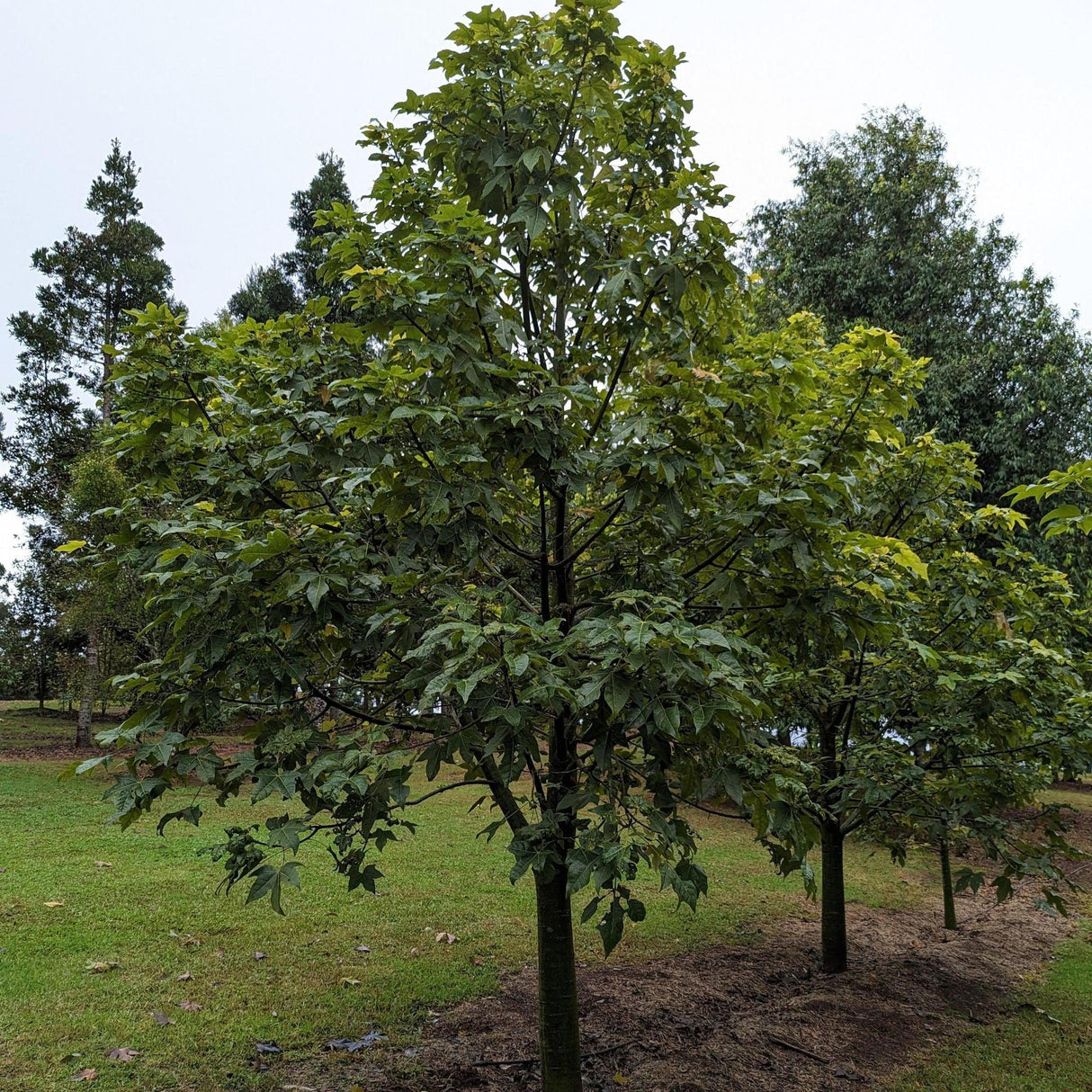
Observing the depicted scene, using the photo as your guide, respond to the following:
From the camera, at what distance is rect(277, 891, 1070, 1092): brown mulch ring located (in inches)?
180

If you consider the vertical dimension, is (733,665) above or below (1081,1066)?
above

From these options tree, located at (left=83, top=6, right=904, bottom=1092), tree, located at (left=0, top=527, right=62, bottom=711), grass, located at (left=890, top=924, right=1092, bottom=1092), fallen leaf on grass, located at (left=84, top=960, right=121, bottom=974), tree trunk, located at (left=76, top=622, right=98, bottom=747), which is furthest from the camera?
tree, located at (left=0, top=527, right=62, bottom=711)

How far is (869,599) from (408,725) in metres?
2.25

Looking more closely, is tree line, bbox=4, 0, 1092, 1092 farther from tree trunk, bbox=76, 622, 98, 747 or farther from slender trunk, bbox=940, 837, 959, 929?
tree trunk, bbox=76, 622, 98, 747

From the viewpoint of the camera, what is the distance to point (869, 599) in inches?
149

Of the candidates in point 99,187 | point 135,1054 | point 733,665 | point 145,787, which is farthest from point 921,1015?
point 99,187

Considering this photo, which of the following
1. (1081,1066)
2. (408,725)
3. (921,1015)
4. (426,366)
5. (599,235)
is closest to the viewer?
(426,366)

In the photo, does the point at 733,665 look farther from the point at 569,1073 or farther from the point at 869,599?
the point at 569,1073

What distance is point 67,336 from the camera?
19.4m

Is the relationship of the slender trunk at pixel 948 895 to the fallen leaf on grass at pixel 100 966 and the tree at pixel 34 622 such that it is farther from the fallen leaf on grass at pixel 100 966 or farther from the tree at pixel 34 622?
the tree at pixel 34 622

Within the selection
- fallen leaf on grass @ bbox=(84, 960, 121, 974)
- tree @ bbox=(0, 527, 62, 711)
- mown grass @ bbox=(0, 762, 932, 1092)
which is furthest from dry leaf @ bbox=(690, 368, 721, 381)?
tree @ bbox=(0, 527, 62, 711)

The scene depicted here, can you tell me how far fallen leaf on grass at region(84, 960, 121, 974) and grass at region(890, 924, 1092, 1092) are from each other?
5.15 meters

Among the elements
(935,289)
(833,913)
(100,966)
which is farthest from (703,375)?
(935,289)

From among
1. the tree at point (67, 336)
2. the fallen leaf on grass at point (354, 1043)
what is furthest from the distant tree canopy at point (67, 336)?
the fallen leaf on grass at point (354, 1043)
